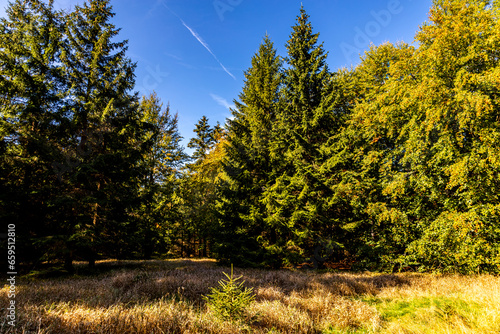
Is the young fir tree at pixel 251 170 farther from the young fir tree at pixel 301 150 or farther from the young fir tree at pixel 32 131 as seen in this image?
the young fir tree at pixel 32 131

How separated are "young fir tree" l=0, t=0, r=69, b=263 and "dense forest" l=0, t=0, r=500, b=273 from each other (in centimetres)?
6

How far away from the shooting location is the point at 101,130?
1062 centimetres

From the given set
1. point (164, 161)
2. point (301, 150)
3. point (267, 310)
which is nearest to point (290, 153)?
point (301, 150)

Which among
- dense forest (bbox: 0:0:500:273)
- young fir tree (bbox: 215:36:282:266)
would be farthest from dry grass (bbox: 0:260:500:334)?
young fir tree (bbox: 215:36:282:266)

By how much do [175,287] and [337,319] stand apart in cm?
492

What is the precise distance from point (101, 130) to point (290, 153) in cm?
1067

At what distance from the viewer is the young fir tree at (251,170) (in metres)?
12.9

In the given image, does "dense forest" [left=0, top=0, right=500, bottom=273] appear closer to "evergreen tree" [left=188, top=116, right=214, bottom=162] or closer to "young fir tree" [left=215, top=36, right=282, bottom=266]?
"young fir tree" [left=215, top=36, right=282, bottom=266]

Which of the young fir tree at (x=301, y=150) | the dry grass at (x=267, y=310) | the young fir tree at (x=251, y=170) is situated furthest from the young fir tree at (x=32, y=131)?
the young fir tree at (x=301, y=150)

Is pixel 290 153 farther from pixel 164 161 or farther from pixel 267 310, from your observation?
pixel 164 161

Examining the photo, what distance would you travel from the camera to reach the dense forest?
9.12 m

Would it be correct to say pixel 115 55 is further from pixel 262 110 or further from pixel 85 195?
pixel 262 110

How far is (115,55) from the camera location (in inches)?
480

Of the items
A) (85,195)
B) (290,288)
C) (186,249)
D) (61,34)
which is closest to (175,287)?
(290,288)
